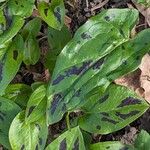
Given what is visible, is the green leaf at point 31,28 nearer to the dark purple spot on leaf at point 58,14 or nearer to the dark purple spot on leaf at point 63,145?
the dark purple spot on leaf at point 58,14

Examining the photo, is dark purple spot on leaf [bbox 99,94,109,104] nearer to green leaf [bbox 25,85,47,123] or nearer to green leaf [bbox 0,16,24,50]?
green leaf [bbox 25,85,47,123]

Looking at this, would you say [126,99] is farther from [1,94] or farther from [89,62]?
[1,94]

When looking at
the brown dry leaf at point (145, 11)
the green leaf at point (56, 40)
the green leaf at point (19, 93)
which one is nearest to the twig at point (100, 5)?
the brown dry leaf at point (145, 11)

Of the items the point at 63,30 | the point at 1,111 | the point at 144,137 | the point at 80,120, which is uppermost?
the point at 63,30

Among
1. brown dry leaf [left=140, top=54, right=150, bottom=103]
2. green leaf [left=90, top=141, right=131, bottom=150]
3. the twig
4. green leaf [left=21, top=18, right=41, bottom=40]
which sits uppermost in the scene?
green leaf [left=21, top=18, right=41, bottom=40]

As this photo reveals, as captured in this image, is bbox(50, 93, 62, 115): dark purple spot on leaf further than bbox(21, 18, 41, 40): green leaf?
No

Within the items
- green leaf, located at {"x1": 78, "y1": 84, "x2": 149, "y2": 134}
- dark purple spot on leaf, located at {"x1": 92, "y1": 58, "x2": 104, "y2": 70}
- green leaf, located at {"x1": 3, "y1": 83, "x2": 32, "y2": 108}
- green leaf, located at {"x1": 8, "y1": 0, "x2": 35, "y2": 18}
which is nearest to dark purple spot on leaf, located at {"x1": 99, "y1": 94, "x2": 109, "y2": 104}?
green leaf, located at {"x1": 78, "y1": 84, "x2": 149, "y2": 134}

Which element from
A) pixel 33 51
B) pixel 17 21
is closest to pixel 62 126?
pixel 33 51
